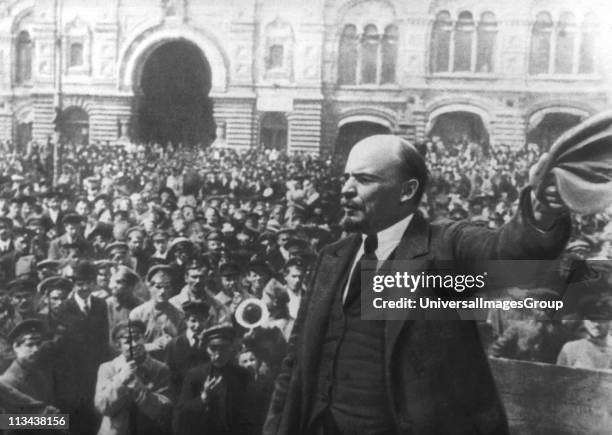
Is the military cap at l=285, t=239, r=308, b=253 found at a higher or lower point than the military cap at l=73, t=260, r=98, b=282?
higher

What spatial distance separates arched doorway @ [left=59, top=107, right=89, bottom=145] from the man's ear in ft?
6.57

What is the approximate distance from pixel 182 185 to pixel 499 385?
6.56ft

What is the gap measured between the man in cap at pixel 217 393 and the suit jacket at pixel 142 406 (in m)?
0.10

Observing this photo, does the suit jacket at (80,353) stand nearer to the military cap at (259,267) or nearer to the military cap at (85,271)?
the military cap at (85,271)

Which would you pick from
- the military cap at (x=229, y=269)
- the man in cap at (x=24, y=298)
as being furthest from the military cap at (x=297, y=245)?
the man in cap at (x=24, y=298)

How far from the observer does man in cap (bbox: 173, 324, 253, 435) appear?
Result: 3.68m

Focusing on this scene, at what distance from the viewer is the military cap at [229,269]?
3848 mm

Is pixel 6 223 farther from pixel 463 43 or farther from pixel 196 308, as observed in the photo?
pixel 463 43

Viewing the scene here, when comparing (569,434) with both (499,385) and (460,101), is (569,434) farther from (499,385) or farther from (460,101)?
(460,101)

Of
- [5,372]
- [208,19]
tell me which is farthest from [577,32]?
[5,372]

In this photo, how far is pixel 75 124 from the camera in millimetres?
4168

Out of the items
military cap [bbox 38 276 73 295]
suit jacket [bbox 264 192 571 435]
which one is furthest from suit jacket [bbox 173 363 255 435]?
military cap [bbox 38 276 73 295]

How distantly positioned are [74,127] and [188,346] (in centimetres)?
145

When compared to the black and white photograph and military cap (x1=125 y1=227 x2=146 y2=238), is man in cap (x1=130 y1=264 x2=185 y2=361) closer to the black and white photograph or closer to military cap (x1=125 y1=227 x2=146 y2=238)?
the black and white photograph
